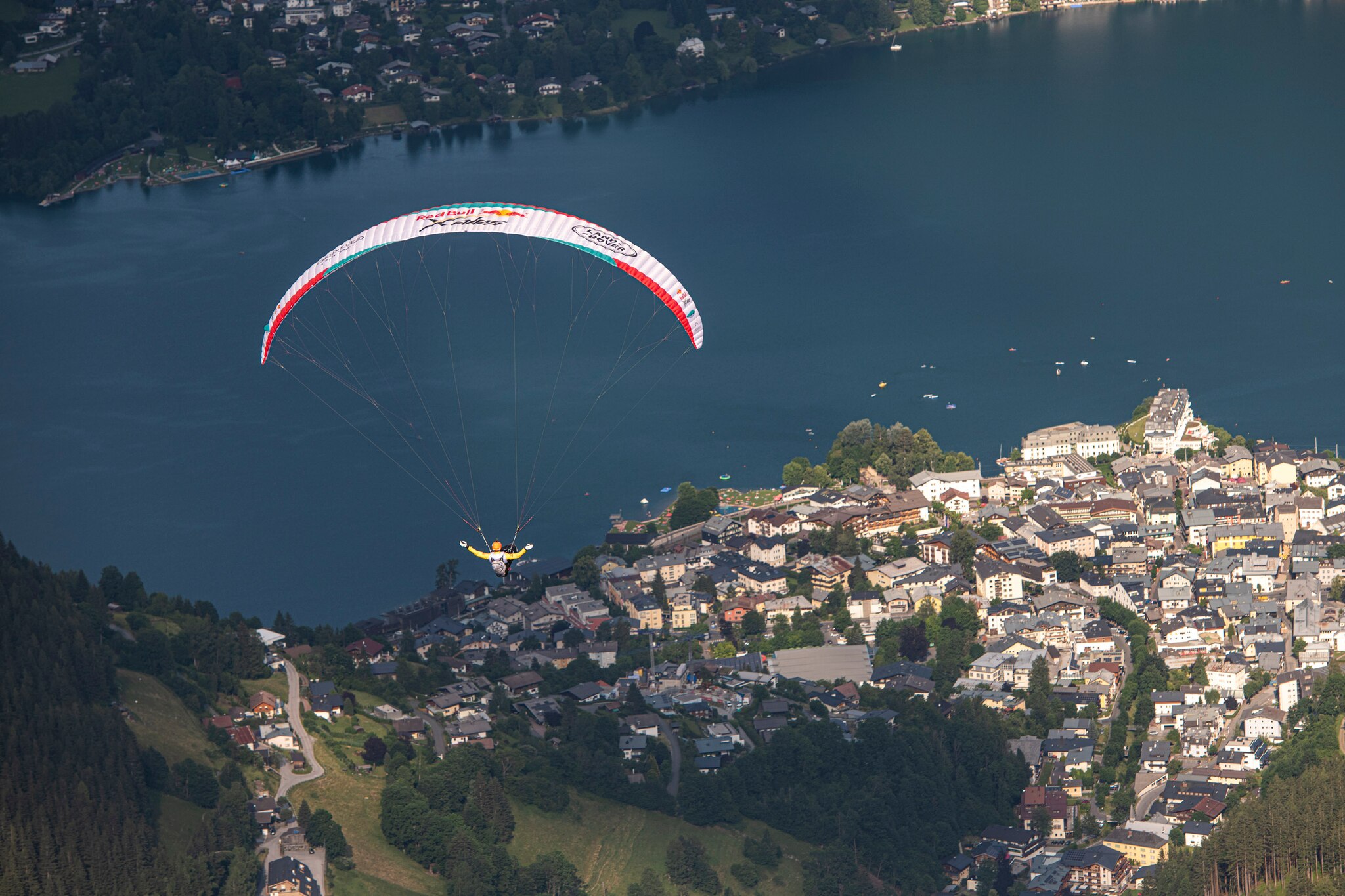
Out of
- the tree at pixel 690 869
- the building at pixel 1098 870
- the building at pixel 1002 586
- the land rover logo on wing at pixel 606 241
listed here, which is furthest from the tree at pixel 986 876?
the land rover logo on wing at pixel 606 241

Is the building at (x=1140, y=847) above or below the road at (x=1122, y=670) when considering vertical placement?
below

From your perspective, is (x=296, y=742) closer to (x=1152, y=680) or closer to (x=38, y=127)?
(x=1152, y=680)

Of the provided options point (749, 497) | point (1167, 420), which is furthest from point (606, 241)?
point (1167, 420)

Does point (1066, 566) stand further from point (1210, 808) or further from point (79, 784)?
point (79, 784)

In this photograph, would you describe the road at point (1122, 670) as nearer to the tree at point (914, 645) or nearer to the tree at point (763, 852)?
the tree at point (914, 645)

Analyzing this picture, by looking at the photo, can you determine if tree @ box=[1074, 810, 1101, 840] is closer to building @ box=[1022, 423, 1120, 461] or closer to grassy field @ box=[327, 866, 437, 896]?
grassy field @ box=[327, 866, 437, 896]

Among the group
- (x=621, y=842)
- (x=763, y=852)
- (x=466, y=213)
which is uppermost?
(x=466, y=213)

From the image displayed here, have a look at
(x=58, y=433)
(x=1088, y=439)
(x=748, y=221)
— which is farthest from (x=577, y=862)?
(x=748, y=221)

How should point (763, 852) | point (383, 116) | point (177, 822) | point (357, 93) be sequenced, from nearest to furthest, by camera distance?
point (177, 822) < point (763, 852) < point (383, 116) < point (357, 93)
